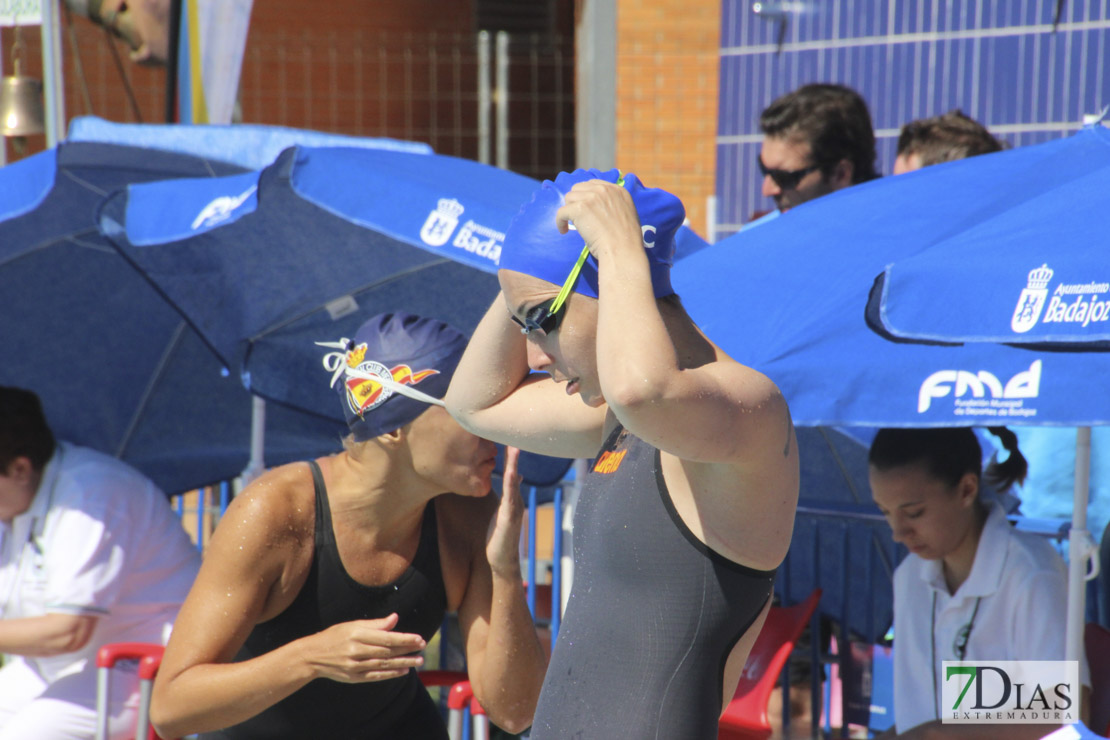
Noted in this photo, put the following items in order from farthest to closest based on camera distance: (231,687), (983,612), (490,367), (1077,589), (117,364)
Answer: (117,364)
(983,612)
(1077,589)
(231,687)
(490,367)

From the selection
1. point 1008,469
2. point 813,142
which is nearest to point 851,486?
point 1008,469

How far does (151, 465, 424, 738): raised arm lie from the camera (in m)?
2.51

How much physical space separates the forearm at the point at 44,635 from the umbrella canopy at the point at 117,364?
123 centimetres

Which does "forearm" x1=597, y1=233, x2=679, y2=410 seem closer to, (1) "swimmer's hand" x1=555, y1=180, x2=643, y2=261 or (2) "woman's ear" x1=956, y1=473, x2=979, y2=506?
→ (1) "swimmer's hand" x1=555, y1=180, x2=643, y2=261

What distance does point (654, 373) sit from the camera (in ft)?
5.32

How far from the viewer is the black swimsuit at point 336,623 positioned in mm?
2916

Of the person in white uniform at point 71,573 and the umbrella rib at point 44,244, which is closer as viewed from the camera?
the person in white uniform at point 71,573

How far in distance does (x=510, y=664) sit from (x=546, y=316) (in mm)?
1293

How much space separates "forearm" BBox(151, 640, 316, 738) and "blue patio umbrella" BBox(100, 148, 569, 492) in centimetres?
120

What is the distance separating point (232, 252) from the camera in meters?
4.51

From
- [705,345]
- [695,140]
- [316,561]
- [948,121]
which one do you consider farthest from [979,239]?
[695,140]

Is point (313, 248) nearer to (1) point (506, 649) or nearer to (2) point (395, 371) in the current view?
(2) point (395, 371)

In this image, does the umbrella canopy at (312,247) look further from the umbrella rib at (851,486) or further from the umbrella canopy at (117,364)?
the umbrella rib at (851,486)

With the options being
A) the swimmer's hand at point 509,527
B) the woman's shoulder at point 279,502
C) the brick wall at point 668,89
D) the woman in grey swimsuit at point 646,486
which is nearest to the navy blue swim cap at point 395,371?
the woman's shoulder at point 279,502
